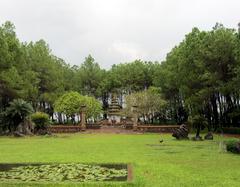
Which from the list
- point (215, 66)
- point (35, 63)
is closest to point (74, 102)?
point (35, 63)

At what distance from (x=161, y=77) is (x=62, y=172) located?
5109 cm

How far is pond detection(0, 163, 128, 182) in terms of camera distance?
1206 centimetres

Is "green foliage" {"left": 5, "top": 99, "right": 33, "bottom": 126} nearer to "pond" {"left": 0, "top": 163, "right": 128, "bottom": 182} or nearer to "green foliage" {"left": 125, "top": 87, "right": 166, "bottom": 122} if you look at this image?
"pond" {"left": 0, "top": 163, "right": 128, "bottom": 182}

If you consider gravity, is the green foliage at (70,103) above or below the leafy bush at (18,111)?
above

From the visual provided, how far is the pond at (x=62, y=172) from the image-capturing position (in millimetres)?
12063

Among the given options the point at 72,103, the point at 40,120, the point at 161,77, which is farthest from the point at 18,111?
the point at 161,77

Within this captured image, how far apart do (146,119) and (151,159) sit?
5481 cm

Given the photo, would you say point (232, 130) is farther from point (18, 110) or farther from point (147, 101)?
point (147, 101)

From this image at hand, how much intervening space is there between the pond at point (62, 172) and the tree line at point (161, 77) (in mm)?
17652

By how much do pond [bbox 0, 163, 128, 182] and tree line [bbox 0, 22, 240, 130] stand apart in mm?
17652

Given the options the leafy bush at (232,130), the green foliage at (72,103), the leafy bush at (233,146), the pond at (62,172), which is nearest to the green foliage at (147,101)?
the green foliage at (72,103)

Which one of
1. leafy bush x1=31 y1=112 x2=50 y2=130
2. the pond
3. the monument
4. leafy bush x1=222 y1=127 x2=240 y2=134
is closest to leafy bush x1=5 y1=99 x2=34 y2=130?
leafy bush x1=31 y1=112 x2=50 y2=130

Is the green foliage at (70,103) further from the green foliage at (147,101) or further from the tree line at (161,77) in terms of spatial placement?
the green foliage at (147,101)

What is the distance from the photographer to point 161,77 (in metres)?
63.5
